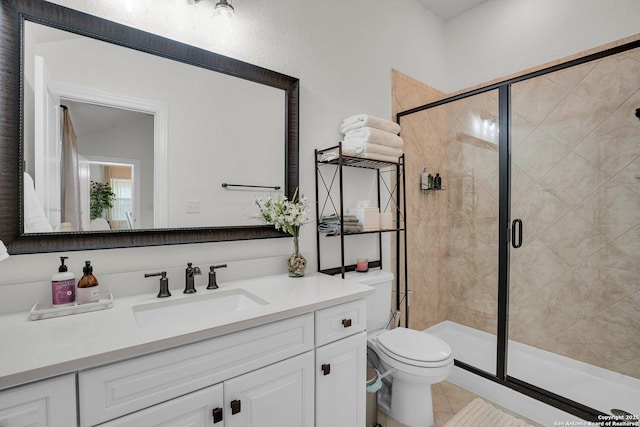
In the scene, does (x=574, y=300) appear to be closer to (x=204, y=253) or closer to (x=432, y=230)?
(x=432, y=230)

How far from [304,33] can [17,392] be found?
6.52 feet

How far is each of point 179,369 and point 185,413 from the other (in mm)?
136

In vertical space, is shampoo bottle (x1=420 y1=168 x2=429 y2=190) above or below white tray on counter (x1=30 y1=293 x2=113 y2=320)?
above

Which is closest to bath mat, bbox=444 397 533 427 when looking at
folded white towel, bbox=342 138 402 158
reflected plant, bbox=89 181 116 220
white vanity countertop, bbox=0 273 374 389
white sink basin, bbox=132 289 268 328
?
white vanity countertop, bbox=0 273 374 389

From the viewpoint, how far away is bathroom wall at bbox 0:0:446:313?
4.04 feet

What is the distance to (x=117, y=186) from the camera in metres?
1.28

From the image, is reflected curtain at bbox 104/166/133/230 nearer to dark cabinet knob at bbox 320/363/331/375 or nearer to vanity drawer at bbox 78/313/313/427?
vanity drawer at bbox 78/313/313/427

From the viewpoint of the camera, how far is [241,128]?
161cm

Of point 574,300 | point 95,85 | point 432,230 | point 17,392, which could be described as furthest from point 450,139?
point 17,392

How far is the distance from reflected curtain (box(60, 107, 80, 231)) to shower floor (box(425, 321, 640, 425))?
250 cm

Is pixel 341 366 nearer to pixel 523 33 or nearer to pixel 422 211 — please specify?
pixel 422 211

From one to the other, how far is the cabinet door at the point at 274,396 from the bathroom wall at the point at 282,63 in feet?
1.92

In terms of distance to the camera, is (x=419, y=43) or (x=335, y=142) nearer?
(x=335, y=142)

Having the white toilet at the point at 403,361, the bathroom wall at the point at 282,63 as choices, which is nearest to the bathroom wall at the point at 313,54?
the bathroom wall at the point at 282,63
